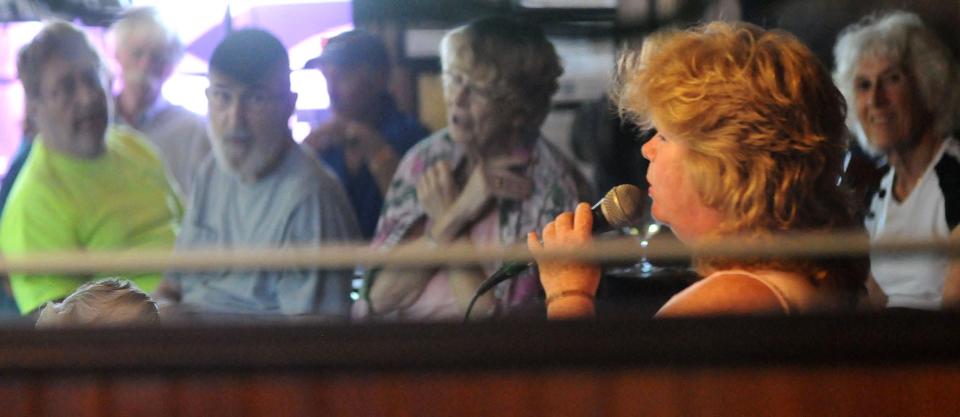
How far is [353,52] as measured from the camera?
2652 millimetres

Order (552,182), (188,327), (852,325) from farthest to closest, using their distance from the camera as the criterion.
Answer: (552,182) < (188,327) < (852,325)

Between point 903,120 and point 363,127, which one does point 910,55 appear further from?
point 363,127

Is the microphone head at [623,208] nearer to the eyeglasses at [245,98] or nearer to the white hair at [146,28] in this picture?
the eyeglasses at [245,98]

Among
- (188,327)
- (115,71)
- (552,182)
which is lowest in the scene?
(188,327)

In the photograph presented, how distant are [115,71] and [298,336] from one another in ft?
2.06

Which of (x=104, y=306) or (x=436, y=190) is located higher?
(x=436, y=190)

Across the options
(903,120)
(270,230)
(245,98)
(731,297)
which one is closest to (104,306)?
(270,230)

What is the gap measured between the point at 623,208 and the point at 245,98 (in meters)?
0.73

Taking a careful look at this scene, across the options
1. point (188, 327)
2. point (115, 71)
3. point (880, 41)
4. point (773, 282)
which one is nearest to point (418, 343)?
point (188, 327)

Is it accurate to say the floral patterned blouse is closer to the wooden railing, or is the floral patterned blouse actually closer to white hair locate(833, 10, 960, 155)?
the wooden railing

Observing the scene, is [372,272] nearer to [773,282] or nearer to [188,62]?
[188,62]

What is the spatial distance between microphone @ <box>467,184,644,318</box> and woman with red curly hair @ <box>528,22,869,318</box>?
0.20ft

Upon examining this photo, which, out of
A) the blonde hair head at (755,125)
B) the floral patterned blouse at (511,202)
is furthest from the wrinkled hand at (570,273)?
the blonde hair head at (755,125)

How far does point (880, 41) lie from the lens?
2604mm
